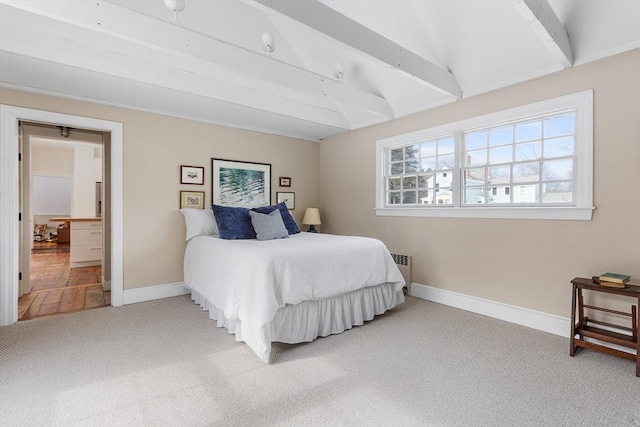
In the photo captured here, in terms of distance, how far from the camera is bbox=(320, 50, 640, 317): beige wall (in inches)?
95.3

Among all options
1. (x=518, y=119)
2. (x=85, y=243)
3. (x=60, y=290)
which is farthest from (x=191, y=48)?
(x=85, y=243)

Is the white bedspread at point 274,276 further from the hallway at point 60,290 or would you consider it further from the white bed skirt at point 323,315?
the hallway at point 60,290

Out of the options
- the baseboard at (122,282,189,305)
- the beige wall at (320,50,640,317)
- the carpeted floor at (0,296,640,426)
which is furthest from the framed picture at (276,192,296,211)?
Result: the carpeted floor at (0,296,640,426)

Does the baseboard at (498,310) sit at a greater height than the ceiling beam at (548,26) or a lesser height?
lesser

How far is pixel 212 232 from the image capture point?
13.0ft

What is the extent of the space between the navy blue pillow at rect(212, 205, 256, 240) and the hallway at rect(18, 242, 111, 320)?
62.6 inches

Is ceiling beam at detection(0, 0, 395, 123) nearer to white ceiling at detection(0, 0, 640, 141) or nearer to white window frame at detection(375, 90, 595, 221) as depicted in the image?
white ceiling at detection(0, 0, 640, 141)

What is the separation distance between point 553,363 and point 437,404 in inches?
43.6

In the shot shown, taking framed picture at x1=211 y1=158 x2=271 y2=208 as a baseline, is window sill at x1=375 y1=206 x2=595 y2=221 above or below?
below

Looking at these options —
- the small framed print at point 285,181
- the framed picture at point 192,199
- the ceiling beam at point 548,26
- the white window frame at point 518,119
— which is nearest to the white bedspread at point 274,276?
the framed picture at point 192,199

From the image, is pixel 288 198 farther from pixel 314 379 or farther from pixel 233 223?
pixel 314 379

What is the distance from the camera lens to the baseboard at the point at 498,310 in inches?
109

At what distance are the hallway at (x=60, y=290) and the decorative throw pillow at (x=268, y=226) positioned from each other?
1.93 m

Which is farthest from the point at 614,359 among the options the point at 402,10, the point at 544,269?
the point at 402,10
